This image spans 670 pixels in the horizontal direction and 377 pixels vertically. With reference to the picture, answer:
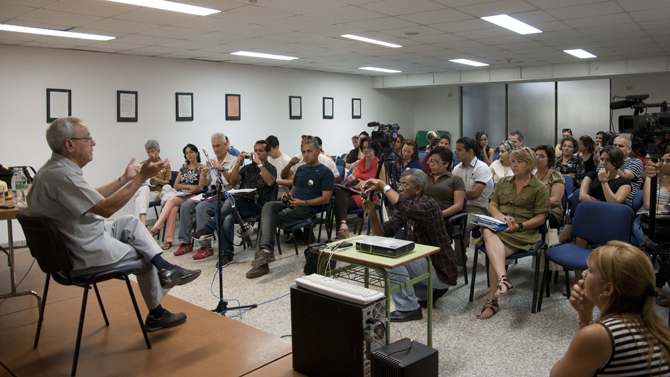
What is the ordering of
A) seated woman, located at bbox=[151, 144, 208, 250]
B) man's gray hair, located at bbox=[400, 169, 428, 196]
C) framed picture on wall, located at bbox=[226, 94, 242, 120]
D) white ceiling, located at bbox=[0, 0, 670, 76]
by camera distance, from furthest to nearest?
framed picture on wall, located at bbox=[226, 94, 242, 120] → seated woman, located at bbox=[151, 144, 208, 250] → white ceiling, located at bbox=[0, 0, 670, 76] → man's gray hair, located at bbox=[400, 169, 428, 196]

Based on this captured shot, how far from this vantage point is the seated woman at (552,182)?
158 inches

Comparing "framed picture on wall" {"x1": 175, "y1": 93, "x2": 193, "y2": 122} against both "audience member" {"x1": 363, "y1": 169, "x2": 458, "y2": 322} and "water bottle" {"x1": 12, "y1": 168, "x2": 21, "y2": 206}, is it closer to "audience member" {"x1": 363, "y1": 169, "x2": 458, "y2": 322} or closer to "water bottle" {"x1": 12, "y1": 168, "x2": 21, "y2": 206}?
"water bottle" {"x1": 12, "y1": 168, "x2": 21, "y2": 206}

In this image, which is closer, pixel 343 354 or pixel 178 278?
pixel 343 354

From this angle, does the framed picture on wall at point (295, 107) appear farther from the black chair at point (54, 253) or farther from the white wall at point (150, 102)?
the black chair at point (54, 253)

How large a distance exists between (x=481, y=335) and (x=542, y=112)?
9976 millimetres

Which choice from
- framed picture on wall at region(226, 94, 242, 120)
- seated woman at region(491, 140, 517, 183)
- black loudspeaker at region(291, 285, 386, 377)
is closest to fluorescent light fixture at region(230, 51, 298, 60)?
framed picture on wall at region(226, 94, 242, 120)

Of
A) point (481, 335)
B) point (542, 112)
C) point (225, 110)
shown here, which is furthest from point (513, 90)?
point (481, 335)

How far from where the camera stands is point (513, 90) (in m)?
12.2

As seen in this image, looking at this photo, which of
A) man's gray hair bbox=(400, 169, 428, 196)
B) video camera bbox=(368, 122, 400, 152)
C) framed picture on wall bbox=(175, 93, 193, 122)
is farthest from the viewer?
framed picture on wall bbox=(175, 93, 193, 122)

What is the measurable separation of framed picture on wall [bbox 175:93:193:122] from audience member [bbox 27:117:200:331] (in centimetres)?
512

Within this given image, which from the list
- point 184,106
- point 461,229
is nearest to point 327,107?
point 184,106

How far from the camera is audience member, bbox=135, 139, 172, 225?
246 inches

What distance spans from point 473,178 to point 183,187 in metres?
3.51

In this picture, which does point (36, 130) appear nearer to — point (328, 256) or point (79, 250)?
point (79, 250)
